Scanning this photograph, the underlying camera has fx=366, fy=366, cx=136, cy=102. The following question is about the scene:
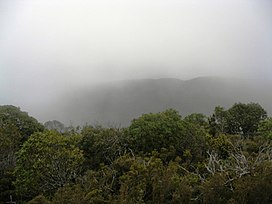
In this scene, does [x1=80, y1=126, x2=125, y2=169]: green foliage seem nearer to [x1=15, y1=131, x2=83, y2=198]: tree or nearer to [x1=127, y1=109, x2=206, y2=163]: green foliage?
[x1=127, y1=109, x2=206, y2=163]: green foliage

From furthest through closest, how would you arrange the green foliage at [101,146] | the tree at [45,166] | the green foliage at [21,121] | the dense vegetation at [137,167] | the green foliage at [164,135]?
the green foliage at [21,121]
the green foliage at [164,135]
the green foliage at [101,146]
the tree at [45,166]
the dense vegetation at [137,167]

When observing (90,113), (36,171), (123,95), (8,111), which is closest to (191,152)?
(36,171)

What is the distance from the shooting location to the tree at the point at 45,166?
20688mm

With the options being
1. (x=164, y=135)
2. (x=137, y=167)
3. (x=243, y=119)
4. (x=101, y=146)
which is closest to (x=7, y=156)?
(x=101, y=146)

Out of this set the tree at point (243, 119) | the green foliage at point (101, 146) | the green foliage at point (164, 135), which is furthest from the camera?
the tree at point (243, 119)

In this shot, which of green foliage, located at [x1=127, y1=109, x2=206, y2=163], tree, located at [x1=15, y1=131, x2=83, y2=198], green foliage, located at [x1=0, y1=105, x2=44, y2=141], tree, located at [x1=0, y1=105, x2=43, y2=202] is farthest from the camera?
green foliage, located at [x1=0, y1=105, x2=44, y2=141]

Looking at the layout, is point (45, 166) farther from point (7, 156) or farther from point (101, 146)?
point (7, 156)

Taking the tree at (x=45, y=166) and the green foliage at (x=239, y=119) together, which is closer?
the tree at (x=45, y=166)

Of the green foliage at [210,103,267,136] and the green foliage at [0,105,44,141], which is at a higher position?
the green foliage at [0,105,44,141]

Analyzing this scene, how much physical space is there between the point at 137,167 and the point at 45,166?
5.45 meters

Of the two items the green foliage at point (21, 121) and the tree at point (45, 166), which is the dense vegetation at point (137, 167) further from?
the green foliage at point (21, 121)

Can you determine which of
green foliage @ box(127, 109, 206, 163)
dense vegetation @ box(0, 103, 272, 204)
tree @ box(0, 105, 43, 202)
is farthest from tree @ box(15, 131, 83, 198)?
green foliage @ box(127, 109, 206, 163)

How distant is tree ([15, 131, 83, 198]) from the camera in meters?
20.7

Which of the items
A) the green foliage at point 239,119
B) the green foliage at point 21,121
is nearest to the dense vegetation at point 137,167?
the green foliage at point 21,121
